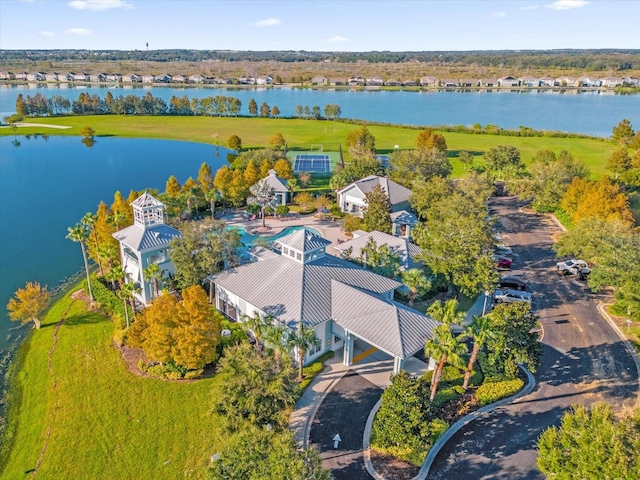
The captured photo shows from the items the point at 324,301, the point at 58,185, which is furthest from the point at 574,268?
the point at 58,185

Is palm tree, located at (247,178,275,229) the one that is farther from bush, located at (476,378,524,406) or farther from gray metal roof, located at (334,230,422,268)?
bush, located at (476,378,524,406)

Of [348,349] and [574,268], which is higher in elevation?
[574,268]

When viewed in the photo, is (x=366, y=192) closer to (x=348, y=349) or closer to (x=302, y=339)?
(x=348, y=349)

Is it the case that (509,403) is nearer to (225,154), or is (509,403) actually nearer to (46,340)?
(46,340)

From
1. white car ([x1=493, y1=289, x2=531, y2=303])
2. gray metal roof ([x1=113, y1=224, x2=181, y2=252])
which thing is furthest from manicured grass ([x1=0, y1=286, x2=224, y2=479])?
white car ([x1=493, y1=289, x2=531, y2=303])

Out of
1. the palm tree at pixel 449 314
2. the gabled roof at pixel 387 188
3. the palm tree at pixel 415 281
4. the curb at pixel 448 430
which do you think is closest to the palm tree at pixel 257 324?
the curb at pixel 448 430

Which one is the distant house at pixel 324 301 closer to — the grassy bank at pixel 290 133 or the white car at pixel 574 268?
the white car at pixel 574 268

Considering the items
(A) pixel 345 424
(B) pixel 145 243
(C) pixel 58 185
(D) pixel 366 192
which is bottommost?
(A) pixel 345 424
